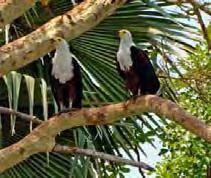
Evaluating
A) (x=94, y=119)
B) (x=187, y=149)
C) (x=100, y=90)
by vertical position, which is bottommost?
(x=187, y=149)

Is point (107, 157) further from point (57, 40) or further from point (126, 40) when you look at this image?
point (126, 40)

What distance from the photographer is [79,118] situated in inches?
112

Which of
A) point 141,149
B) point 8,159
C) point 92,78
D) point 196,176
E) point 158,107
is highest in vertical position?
point 158,107

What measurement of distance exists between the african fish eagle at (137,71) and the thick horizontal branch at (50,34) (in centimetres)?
58

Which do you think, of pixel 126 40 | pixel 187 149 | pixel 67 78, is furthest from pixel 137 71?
pixel 187 149

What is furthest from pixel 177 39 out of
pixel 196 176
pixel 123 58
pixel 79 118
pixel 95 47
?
pixel 79 118

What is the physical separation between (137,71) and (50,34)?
716 mm

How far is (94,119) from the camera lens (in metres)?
2.79

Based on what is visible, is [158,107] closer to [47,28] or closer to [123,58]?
[47,28]

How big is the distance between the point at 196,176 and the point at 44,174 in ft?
5.49

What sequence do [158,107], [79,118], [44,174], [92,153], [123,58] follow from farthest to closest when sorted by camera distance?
[44,174]
[123,58]
[92,153]
[79,118]
[158,107]

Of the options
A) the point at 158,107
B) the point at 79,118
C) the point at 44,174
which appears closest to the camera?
the point at 158,107

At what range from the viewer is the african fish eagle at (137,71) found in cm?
357

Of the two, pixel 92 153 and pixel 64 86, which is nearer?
pixel 92 153
